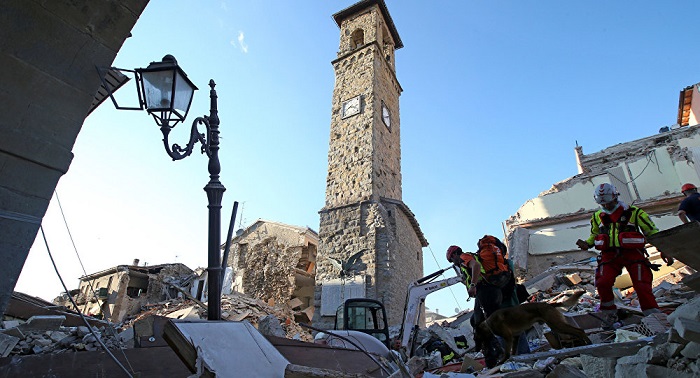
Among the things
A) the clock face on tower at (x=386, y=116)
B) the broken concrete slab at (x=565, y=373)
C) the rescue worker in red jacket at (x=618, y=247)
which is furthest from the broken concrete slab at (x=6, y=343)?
Answer: the clock face on tower at (x=386, y=116)

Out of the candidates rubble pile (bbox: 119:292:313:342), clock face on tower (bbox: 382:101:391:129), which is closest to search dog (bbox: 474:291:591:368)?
rubble pile (bbox: 119:292:313:342)

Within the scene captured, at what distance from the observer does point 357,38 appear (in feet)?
55.5

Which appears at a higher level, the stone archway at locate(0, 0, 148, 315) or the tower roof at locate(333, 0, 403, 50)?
the tower roof at locate(333, 0, 403, 50)

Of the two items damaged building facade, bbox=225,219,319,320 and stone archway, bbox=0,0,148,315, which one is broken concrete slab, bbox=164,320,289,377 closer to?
stone archway, bbox=0,0,148,315

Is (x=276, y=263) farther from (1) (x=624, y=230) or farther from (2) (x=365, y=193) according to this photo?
(1) (x=624, y=230)

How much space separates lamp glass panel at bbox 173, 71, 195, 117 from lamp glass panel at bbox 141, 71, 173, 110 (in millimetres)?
56

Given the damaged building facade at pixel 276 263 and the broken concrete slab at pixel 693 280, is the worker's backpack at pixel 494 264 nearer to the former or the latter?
the broken concrete slab at pixel 693 280

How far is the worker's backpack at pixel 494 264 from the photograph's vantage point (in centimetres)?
447

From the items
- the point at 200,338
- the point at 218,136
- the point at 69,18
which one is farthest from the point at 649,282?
the point at 69,18

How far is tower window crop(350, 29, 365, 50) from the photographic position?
16516 mm

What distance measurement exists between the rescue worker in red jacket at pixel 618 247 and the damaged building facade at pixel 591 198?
29.2 ft

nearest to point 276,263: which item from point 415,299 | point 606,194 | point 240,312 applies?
point 240,312

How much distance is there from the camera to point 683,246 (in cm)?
219

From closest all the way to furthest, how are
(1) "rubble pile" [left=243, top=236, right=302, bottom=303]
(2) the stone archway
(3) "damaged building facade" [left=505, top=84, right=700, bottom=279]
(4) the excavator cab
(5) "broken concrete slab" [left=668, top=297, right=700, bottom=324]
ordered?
(5) "broken concrete slab" [left=668, top=297, right=700, bottom=324], (2) the stone archway, (4) the excavator cab, (3) "damaged building facade" [left=505, top=84, right=700, bottom=279], (1) "rubble pile" [left=243, top=236, right=302, bottom=303]
